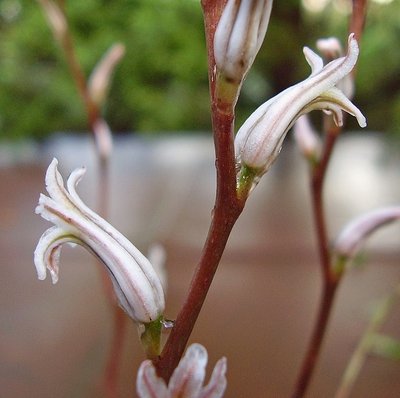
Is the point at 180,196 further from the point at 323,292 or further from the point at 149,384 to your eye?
the point at 149,384

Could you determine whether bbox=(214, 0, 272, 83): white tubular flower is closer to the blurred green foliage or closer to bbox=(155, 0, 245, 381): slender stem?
bbox=(155, 0, 245, 381): slender stem

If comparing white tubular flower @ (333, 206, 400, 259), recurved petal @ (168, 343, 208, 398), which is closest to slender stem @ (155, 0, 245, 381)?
recurved petal @ (168, 343, 208, 398)

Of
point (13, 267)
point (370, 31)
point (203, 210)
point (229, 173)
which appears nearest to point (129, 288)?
point (229, 173)

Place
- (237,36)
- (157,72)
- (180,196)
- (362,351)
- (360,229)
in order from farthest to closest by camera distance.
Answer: (157,72)
(180,196)
(362,351)
(360,229)
(237,36)

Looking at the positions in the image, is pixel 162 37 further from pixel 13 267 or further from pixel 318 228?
pixel 318 228

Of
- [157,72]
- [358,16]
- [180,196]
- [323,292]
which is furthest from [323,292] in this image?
[157,72]

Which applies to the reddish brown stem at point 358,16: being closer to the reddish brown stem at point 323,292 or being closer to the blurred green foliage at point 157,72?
the reddish brown stem at point 323,292

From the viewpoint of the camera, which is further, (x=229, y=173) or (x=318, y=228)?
(x=318, y=228)
